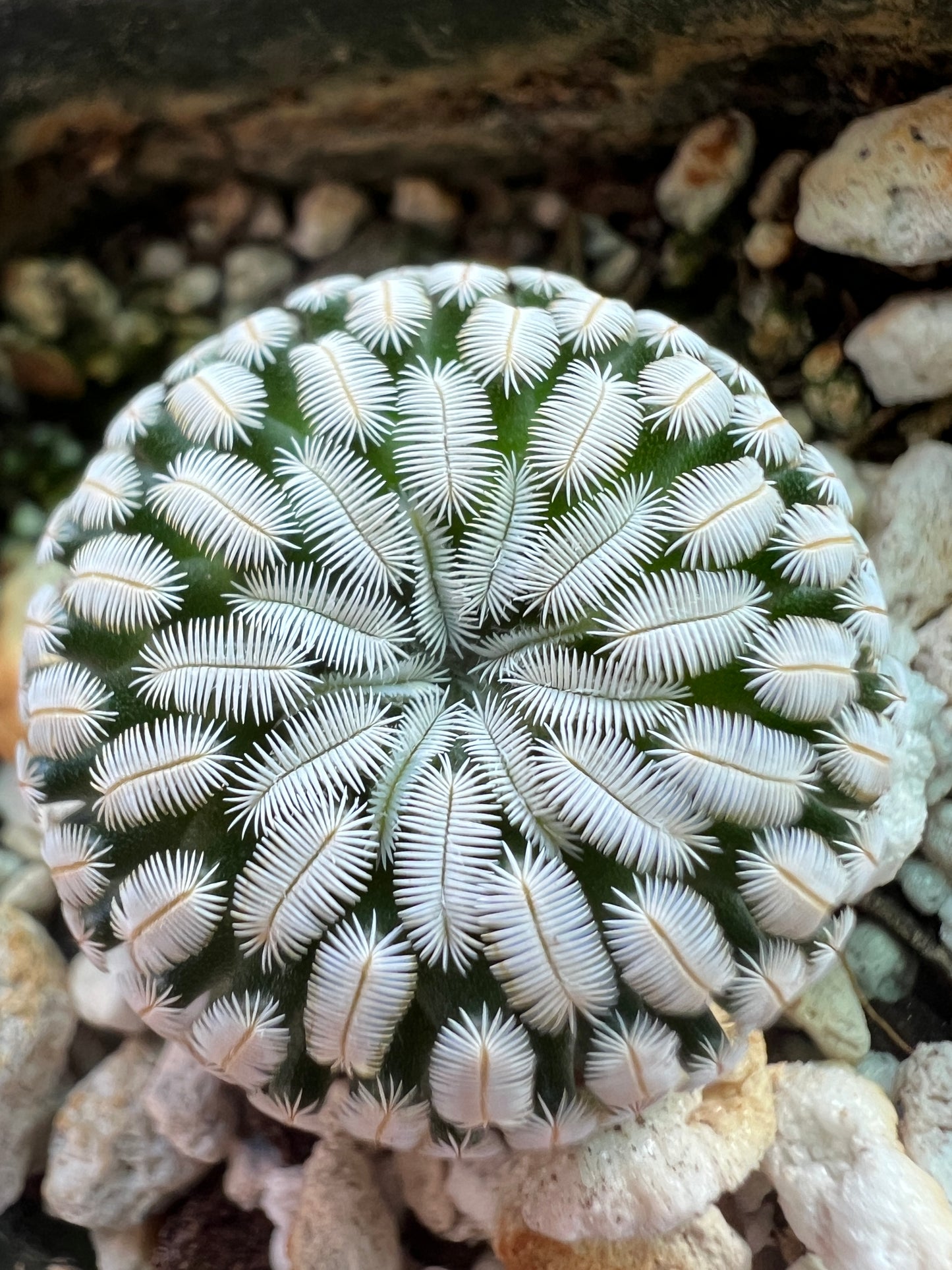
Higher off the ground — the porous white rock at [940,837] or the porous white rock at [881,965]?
the porous white rock at [940,837]

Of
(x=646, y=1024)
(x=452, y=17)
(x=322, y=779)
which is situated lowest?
(x=646, y=1024)

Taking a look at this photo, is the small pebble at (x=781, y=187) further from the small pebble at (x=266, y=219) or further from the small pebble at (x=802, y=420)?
the small pebble at (x=266, y=219)

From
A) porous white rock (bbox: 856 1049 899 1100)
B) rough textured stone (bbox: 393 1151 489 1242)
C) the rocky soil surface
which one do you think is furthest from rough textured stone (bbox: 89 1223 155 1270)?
porous white rock (bbox: 856 1049 899 1100)

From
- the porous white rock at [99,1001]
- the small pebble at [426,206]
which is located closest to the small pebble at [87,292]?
the small pebble at [426,206]

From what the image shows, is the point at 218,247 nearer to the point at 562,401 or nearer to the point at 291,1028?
the point at 562,401

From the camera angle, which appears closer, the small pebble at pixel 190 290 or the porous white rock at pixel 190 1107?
the porous white rock at pixel 190 1107

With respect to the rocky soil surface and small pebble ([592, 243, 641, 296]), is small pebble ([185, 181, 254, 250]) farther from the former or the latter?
small pebble ([592, 243, 641, 296])

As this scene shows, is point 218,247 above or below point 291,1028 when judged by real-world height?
above

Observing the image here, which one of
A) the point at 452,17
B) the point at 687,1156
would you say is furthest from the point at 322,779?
the point at 452,17
